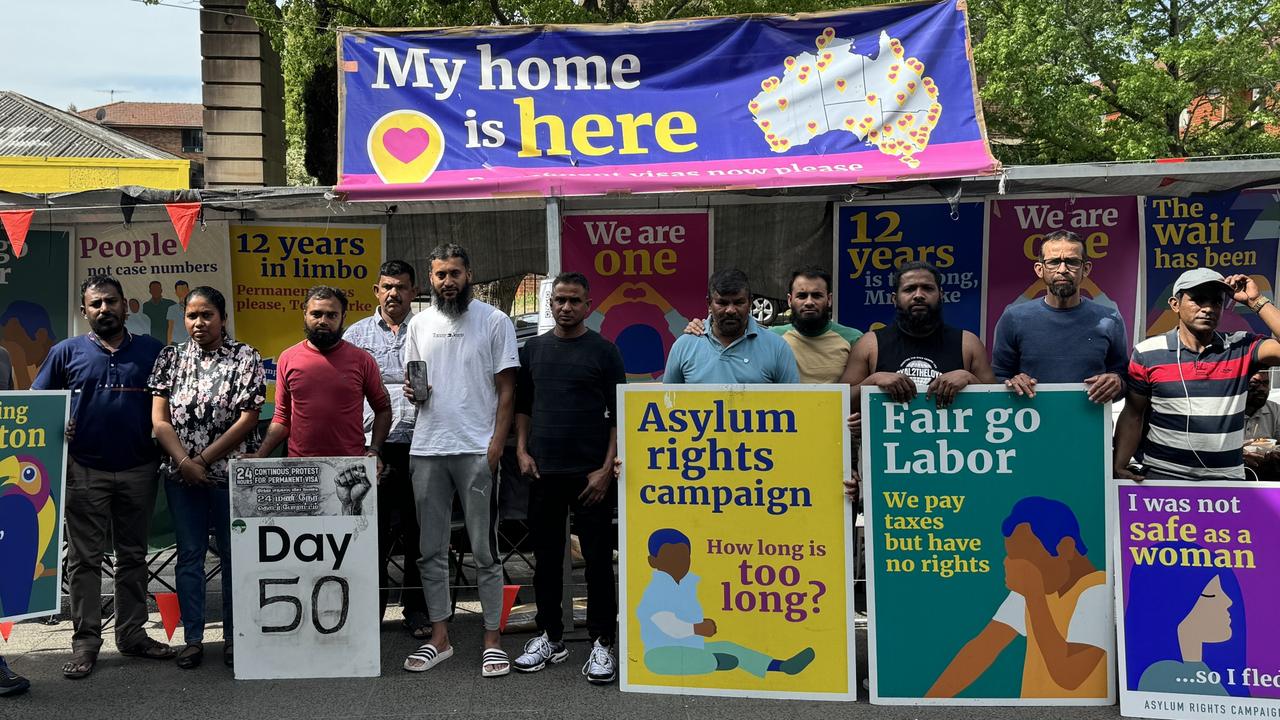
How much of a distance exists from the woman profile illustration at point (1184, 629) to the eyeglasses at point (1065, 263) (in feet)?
4.27

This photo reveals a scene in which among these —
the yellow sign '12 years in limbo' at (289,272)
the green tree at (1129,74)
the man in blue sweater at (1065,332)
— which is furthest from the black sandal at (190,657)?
the green tree at (1129,74)

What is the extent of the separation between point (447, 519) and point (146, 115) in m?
73.9

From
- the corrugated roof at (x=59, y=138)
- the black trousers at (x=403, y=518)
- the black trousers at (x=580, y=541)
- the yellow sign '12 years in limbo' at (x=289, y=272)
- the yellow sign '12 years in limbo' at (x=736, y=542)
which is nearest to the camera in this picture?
the yellow sign '12 years in limbo' at (x=736, y=542)

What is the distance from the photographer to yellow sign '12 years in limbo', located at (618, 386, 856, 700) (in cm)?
469

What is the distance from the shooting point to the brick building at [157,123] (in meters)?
66.2

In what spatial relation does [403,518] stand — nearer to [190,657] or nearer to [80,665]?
[190,657]

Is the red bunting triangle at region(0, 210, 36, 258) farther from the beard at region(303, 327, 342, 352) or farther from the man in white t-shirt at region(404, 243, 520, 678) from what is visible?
the man in white t-shirt at region(404, 243, 520, 678)

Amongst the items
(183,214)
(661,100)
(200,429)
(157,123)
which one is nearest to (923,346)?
(661,100)

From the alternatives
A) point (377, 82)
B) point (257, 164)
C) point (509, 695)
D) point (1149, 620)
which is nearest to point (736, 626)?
point (509, 695)

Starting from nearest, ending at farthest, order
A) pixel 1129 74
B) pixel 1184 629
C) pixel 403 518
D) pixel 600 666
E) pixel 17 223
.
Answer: pixel 1184 629 → pixel 600 666 → pixel 403 518 → pixel 17 223 → pixel 1129 74

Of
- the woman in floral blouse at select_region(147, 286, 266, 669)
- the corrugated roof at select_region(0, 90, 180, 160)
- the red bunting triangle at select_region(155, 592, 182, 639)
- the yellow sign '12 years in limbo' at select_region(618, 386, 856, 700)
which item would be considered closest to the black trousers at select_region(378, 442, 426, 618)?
the woman in floral blouse at select_region(147, 286, 266, 669)

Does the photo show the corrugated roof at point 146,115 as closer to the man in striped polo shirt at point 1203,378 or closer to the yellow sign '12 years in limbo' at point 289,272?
the yellow sign '12 years in limbo' at point 289,272

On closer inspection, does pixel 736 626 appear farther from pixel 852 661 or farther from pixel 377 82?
pixel 377 82

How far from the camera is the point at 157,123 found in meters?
67.2
